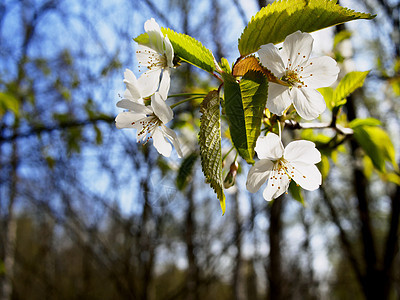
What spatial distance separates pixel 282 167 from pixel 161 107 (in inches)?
12.2

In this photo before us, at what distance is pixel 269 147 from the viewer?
619 millimetres

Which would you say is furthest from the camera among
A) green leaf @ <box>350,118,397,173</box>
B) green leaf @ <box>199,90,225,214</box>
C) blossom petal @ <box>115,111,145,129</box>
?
green leaf @ <box>350,118,397,173</box>

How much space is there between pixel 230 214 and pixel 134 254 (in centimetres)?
251

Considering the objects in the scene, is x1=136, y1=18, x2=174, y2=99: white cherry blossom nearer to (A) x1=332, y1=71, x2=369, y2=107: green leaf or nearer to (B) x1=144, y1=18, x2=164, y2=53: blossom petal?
(B) x1=144, y1=18, x2=164, y2=53: blossom petal

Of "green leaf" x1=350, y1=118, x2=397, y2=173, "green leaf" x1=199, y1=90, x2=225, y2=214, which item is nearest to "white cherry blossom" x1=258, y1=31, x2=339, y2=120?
"green leaf" x1=199, y1=90, x2=225, y2=214

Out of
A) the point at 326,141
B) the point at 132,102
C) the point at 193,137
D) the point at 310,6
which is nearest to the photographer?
the point at 310,6

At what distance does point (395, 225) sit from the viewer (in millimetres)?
1293

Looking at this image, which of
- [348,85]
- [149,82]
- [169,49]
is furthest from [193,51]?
[348,85]

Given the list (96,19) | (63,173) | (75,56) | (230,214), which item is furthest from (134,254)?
(230,214)

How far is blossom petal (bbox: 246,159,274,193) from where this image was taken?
613 mm

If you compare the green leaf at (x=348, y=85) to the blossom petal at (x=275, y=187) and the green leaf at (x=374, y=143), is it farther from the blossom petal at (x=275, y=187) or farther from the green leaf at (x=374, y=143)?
the blossom petal at (x=275, y=187)

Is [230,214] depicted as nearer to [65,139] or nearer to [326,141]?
[65,139]

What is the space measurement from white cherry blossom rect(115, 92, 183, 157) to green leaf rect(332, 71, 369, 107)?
466mm

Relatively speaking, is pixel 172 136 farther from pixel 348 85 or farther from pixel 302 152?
pixel 348 85
